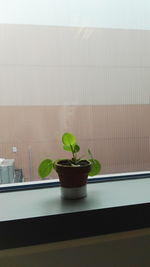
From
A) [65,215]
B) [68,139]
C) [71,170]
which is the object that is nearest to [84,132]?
[68,139]

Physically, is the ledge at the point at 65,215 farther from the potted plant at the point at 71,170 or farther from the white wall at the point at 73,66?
the white wall at the point at 73,66

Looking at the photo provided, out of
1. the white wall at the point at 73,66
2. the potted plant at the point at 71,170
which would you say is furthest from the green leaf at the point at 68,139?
the white wall at the point at 73,66

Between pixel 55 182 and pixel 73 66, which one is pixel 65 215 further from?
pixel 73 66

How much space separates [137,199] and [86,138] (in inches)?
12.7

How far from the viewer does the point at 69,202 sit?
80 centimetres

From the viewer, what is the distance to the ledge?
688mm

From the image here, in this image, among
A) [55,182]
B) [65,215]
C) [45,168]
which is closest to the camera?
[65,215]

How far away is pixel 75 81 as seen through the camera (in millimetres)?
960

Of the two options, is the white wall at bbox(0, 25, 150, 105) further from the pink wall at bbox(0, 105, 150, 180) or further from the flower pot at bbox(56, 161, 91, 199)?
the flower pot at bbox(56, 161, 91, 199)

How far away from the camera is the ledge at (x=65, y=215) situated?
27.1 inches

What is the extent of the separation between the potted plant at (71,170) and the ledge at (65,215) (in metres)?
0.04

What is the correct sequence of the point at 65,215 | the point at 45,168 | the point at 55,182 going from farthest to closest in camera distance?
the point at 55,182 < the point at 45,168 < the point at 65,215

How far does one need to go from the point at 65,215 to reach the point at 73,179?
0.42 feet

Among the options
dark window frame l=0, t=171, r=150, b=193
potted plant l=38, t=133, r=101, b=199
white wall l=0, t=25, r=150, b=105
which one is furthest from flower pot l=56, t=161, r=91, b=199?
white wall l=0, t=25, r=150, b=105
